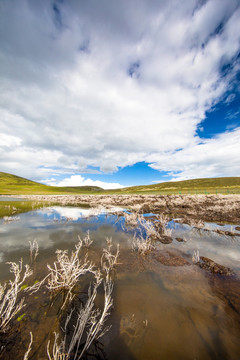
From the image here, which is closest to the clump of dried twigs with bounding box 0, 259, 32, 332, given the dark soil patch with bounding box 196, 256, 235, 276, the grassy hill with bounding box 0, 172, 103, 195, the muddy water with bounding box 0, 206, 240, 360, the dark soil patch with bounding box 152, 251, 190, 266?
the muddy water with bounding box 0, 206, 240, 360

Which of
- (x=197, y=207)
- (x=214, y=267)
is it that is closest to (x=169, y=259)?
(x=214, y=267)

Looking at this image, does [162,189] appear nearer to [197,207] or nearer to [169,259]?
[197,207]

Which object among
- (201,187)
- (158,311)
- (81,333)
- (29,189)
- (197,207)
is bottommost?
(158,311)

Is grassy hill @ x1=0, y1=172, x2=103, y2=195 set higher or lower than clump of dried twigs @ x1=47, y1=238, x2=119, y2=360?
higher

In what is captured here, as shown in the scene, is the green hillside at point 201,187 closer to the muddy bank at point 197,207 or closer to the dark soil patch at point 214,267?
the muddy bank at point 197,207

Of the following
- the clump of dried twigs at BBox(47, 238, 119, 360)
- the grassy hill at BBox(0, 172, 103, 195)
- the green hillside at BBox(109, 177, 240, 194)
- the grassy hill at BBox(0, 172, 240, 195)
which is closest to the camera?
the clump of dried twigs at BBox(47, 238, 119, 360)

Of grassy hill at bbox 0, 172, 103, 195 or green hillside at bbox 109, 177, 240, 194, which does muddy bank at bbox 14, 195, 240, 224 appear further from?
grassy hill at bbox 0, 172, 103, 195

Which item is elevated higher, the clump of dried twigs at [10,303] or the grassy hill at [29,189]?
the grassy hill at [29,189]

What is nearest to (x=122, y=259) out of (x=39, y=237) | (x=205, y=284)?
(x=205, y=284)

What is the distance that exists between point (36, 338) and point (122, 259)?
12.8 feet

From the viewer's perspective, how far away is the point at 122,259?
21.0 ft

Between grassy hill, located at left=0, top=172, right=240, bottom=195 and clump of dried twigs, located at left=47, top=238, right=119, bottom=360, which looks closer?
clump of dried twigs, located at left=47, top=238, right=119, bottom=360

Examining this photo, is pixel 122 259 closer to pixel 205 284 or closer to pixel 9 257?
pixel 205 284

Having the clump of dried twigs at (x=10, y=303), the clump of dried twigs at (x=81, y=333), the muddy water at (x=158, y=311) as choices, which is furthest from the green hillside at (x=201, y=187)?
the clump of dried twigs at (x=10, y=303)
